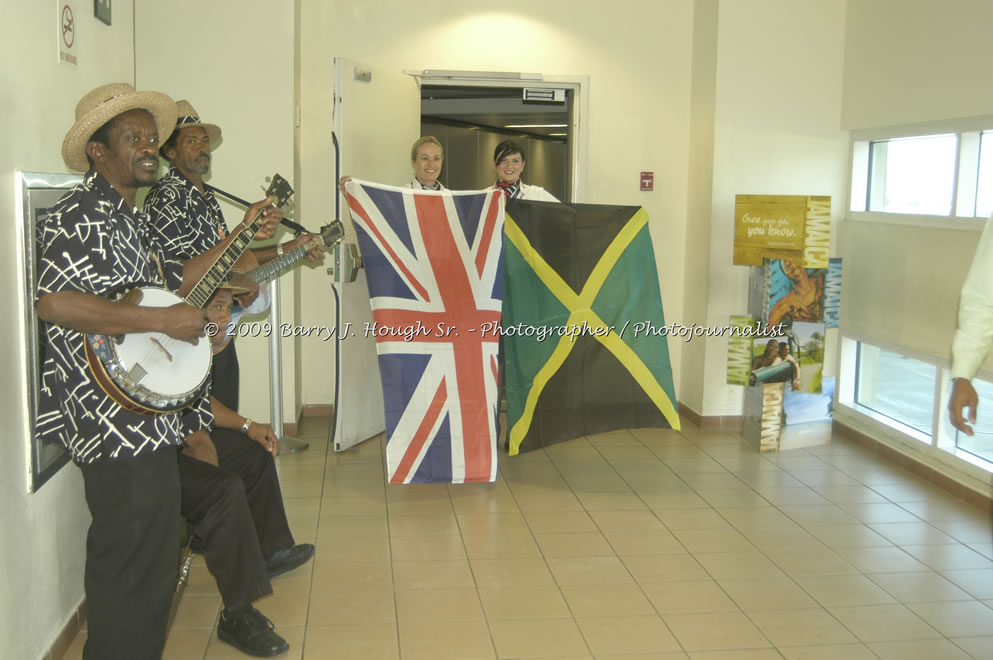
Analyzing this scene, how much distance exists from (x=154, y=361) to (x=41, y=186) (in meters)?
0.68

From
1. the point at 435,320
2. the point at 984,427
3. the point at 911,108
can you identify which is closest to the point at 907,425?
the point at 984,427

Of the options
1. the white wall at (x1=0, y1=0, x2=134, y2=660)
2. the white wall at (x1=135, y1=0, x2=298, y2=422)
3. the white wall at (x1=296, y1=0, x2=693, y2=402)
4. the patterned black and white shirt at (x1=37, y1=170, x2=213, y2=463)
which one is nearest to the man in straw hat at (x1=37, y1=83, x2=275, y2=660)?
the patterned black and white shirt at (x1=37, y1=170, x2=213, y2=463)

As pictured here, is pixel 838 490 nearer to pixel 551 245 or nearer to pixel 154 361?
pixel 551 245

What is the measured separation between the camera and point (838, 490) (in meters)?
4.59

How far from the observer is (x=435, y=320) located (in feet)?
14.3

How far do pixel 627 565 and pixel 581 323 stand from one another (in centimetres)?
148

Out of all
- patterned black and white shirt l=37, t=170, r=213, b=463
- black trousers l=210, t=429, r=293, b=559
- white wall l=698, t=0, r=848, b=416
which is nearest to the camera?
patterned black and white shirt l=37, t=170, r=213, b=463

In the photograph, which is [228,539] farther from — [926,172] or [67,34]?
[926,172]

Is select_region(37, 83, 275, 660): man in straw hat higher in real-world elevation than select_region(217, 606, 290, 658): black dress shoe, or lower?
higher

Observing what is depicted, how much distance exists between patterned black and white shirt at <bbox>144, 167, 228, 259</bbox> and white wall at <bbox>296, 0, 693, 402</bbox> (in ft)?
6.98

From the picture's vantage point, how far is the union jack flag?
14.1ft

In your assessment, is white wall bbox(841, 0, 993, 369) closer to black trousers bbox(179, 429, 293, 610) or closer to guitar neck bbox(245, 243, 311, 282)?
guitar neck bbox(245, 243, 311, 282)

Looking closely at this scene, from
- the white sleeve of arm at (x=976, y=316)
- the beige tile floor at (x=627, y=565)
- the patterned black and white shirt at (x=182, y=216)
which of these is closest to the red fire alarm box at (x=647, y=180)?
the beige tile floor at (x=627, y=565)

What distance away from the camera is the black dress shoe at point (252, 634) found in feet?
9.34
